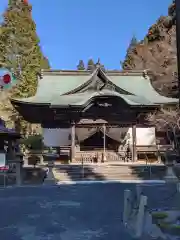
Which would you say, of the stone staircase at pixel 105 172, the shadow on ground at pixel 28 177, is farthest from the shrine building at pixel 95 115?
the shadow on ground at pixel 28 177

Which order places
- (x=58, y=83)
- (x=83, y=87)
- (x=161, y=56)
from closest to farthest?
1. (x=83, y=87)
2. (x=58, y=83)
3. (x=161, y=56)

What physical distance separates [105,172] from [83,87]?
30.0 ft

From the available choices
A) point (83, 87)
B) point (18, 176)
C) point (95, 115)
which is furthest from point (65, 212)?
point (83, 87)

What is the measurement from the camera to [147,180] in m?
15.2

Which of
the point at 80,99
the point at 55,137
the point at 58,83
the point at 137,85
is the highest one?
the point at 58,83

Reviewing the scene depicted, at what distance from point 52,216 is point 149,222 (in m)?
2.78

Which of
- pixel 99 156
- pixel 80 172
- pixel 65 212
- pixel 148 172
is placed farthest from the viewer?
pixel 99 156

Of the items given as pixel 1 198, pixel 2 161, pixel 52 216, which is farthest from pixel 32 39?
pixel 52 216

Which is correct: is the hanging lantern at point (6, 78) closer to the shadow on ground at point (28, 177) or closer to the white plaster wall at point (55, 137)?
the shadow on ground at point (28, 177)

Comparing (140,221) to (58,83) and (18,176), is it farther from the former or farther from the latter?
(58,83)

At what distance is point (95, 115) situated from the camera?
74.6 feet

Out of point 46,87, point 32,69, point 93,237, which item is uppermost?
point 32,69

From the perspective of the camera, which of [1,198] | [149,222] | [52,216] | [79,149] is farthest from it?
[79,149]

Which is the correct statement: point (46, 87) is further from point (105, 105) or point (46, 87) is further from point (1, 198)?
point (1, 198)
